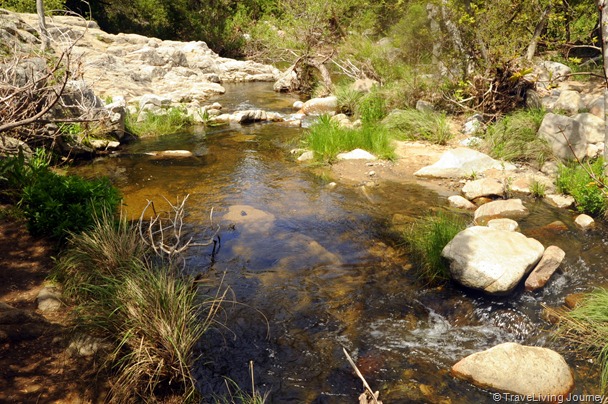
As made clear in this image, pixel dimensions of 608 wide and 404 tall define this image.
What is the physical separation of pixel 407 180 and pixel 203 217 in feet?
13.4

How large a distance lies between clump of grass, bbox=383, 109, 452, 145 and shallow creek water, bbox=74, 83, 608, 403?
281 cm

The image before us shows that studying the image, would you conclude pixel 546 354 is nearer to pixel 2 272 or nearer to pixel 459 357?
pixel 459 357

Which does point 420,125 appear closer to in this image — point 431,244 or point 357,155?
point 357,155

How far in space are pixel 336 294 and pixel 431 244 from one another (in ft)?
4.70

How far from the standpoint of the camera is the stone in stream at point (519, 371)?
3861 mm

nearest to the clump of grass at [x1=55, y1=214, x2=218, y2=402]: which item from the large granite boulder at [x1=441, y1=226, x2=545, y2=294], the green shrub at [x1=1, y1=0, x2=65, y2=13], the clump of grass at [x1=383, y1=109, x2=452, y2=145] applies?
the large granite boulder at [x1=441, y1=226, x2=545, y2=294]

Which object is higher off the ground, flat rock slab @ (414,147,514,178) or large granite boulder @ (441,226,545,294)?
large granite boulder @ (441,226,545,294)

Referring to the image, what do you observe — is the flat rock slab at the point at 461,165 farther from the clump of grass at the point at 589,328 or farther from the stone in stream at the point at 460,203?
the clump of grass at the point at 589,328

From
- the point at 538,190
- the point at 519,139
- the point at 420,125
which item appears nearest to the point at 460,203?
the point at 538,190

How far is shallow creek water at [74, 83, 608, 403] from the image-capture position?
412 cm

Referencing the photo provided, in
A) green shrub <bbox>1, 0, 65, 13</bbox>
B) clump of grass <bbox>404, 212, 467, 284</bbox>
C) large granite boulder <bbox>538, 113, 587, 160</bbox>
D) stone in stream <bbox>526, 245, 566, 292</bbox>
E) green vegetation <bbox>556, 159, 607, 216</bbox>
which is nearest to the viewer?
stone in stream <bbox>526, 245, 566, 292</bbox>

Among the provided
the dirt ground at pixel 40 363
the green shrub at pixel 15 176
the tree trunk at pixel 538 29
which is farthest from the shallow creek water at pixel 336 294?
the tree trunk at pixel 538 29

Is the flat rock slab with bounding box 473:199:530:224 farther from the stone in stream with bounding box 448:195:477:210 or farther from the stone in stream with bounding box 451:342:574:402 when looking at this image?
the stone in stream with bounding box 451:342:574:402

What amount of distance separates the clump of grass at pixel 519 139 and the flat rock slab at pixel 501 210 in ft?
6.99
